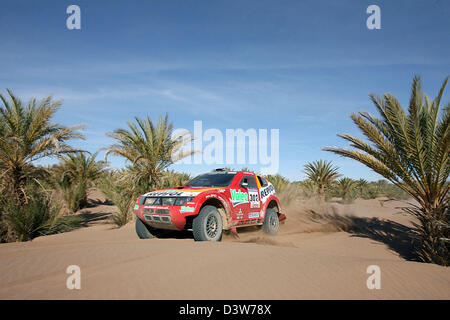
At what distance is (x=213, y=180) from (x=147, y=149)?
619 cm

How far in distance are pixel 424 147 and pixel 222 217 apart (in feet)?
17.1

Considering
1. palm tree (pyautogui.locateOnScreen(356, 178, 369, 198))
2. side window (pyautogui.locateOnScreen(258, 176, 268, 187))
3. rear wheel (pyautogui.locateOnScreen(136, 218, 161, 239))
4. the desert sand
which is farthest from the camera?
palm tree (pyautogui.locateOnScreen(356, 178, 369, 198))

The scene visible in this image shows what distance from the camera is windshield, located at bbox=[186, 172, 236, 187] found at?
7.99m

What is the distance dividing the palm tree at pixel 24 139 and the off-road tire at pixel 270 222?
7500 millimetres

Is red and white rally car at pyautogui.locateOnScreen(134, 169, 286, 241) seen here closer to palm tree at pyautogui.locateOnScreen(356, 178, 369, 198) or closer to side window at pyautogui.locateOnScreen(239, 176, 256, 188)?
side window at pyautogui.locateOnScreen(239, 176, 256, 188)

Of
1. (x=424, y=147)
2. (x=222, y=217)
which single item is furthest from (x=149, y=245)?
(x=424, y=147)

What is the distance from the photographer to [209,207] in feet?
22.7

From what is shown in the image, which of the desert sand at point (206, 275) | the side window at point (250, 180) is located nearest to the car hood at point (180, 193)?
the side window at point (250, 180)

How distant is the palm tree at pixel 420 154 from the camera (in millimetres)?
6664

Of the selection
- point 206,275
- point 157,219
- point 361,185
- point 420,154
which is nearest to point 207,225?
point 157,219

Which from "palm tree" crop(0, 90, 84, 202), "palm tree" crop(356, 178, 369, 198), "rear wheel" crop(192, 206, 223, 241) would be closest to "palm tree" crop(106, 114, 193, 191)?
"palm tree" crop(0, 90, 84, 202)

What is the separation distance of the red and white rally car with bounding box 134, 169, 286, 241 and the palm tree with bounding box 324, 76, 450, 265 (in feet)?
10.7
